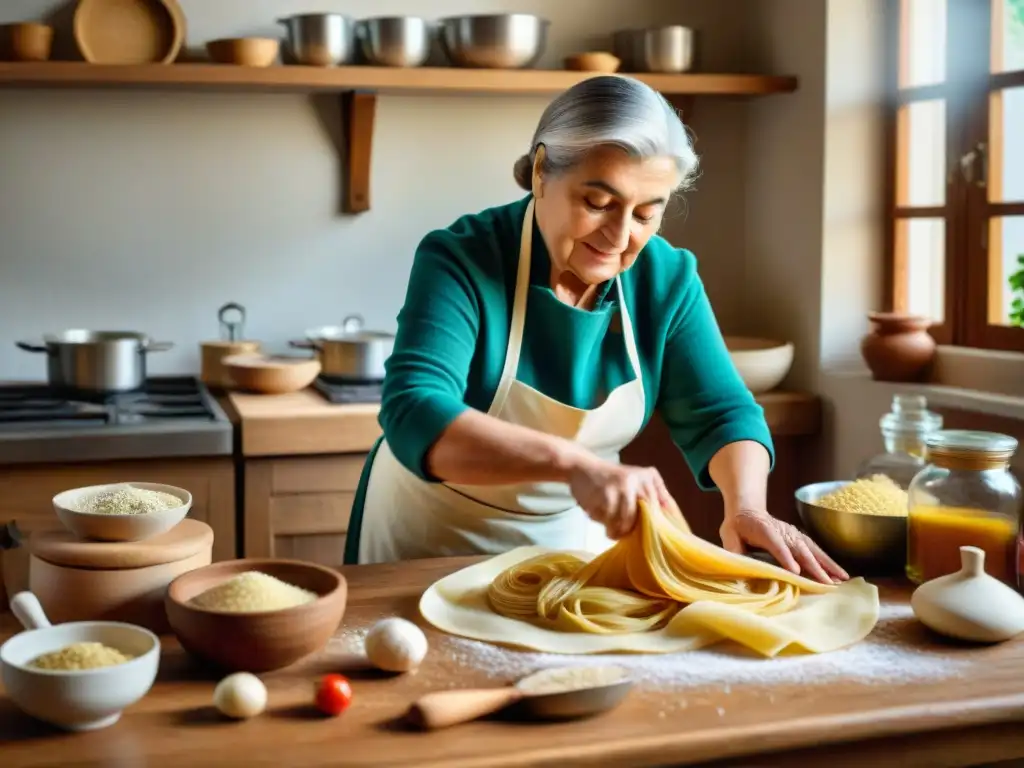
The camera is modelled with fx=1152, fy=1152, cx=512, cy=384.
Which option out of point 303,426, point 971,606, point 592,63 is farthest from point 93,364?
point 971,606

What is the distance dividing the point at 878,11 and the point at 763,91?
352 mm

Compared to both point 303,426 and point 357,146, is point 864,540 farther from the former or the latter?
point 357,146

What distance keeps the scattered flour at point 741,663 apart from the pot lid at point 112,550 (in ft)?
0.67

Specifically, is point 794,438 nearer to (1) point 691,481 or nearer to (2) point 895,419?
(1) point 691,481

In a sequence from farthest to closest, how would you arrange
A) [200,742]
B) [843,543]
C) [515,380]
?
[515,380], [843,543], [200,742]

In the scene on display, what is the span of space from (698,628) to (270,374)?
1.82 meters

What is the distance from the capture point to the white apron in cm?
182

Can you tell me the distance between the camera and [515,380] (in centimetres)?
180

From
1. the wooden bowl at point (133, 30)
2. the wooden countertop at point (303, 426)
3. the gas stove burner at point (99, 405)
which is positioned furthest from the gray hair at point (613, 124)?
the wooden bowl at point (133, 30)


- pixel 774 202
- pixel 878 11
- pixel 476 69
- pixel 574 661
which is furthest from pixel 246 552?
pixel 878 11

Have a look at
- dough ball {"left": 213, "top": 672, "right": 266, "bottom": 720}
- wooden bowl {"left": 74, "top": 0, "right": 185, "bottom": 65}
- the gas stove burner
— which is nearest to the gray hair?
dough ball {"left": 213, "top": 672, "right": 266, "bottom": 720}

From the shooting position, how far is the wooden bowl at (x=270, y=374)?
2.91m

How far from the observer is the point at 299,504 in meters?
2.68

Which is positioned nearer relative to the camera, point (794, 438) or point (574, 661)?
point (574, 661)
